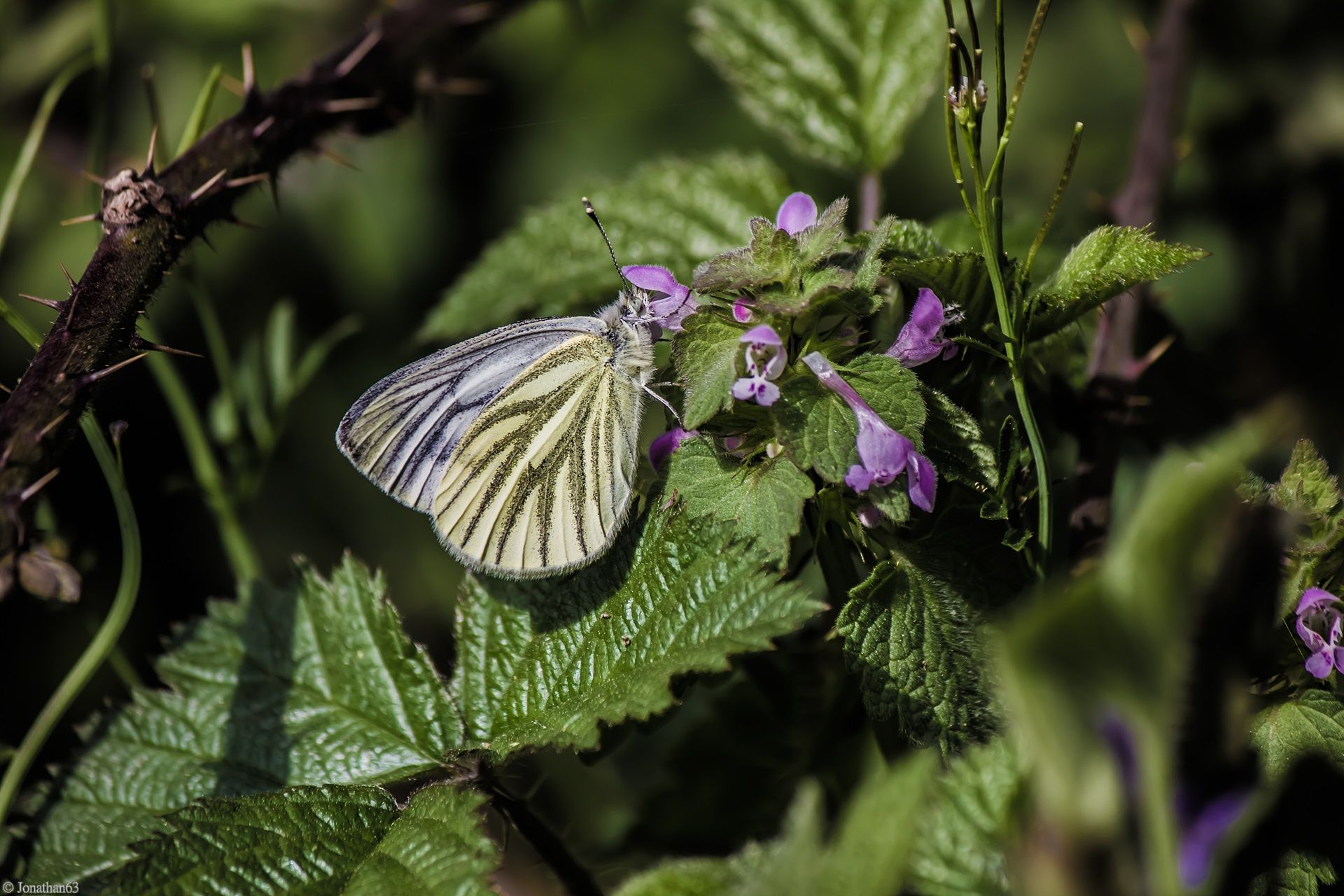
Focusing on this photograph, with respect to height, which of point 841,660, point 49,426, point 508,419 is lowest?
point 841,660

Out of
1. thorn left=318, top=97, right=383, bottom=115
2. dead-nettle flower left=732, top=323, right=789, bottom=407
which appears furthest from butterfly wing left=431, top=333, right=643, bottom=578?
thorn left=318, top=97, right=383, bottom=115

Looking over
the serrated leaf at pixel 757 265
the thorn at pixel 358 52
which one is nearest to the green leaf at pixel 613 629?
the serrated leaf at pixel 757 265

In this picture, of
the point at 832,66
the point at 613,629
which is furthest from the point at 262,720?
the point at 832,66

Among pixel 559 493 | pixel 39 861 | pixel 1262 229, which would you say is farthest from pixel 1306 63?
pixel 39 861

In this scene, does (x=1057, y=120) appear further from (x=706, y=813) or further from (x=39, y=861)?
(x=39, y=861)

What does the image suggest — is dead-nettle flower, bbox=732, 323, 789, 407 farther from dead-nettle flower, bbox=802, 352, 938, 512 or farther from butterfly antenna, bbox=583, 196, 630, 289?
butterfly antenna, bbox=583, 196, 630, 289

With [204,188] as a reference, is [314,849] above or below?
below

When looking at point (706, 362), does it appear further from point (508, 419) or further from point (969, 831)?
point (508, 419)
